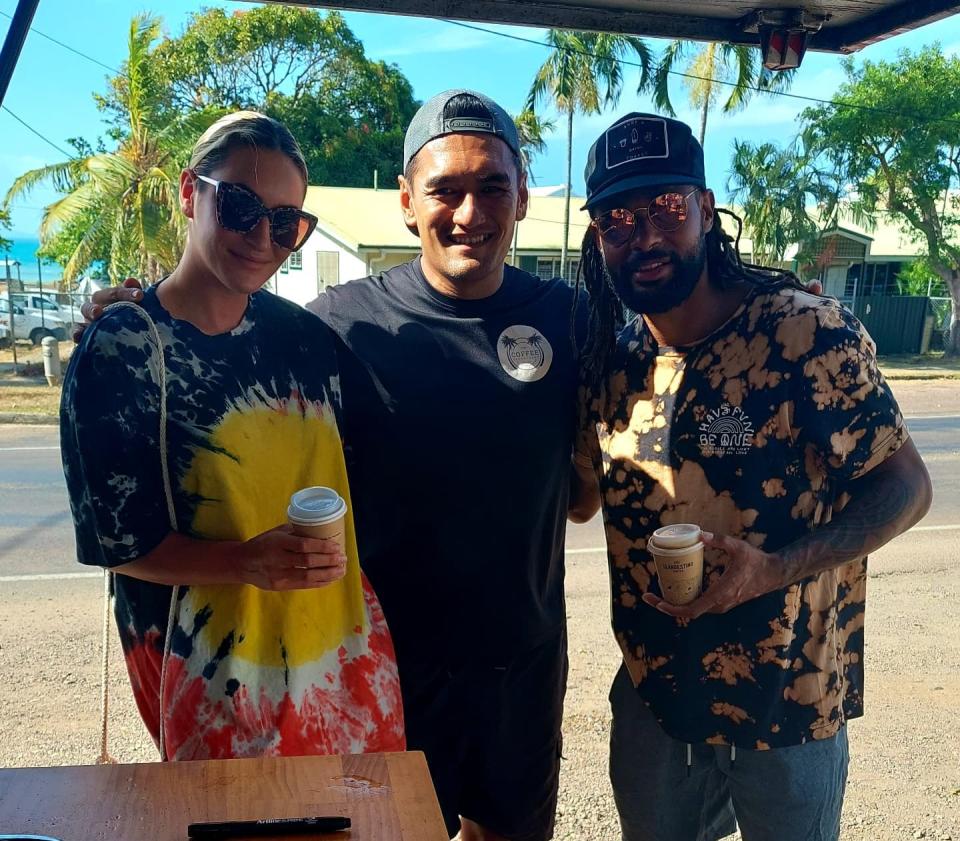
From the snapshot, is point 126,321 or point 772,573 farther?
point 772,573

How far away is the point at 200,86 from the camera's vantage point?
37.6 metres

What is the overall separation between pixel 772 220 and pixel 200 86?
25917 millimetres

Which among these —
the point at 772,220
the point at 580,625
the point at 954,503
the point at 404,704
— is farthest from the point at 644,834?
the point at 772,220

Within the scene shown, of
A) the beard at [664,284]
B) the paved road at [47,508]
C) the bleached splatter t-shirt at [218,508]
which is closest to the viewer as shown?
the bleached splatter t-shirt at [218,508]

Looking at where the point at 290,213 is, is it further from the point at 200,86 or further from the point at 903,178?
the point at 200,86

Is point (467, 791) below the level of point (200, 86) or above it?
below

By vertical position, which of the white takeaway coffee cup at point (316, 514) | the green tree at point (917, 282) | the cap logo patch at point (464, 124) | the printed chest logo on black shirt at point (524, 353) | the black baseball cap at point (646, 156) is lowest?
the white takeaway coffee cup at point (316, 514)

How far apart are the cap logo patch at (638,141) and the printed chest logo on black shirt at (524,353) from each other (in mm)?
548

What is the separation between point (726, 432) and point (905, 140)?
2512 centimetres

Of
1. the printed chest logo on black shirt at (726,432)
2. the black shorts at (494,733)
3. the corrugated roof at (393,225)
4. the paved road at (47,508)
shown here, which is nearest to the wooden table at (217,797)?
the black shorts at (494,733)

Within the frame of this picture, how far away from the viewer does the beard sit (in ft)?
7.35

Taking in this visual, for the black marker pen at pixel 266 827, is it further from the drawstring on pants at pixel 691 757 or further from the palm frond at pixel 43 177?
the palm frond at pixel 43 177

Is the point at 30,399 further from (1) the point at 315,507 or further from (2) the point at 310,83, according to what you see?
(2) the point at 310,83

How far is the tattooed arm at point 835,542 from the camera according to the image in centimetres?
200
